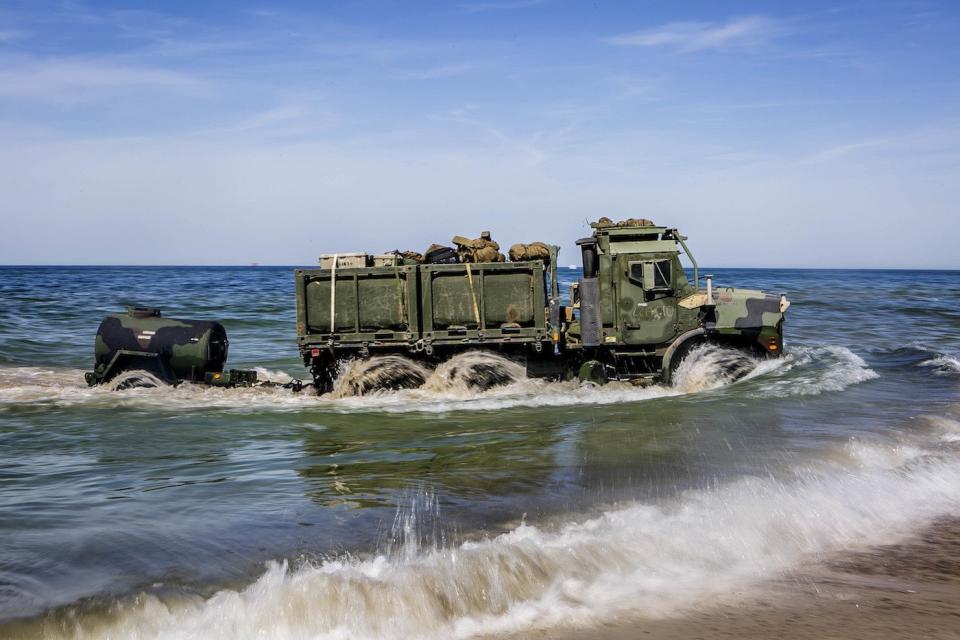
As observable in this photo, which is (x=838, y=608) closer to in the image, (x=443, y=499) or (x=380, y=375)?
(x=443, y=499)

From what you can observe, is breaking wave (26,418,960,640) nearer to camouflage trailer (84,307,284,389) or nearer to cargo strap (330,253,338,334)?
cargo strap (330,253,338,334)

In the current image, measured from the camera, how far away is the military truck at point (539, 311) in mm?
13305

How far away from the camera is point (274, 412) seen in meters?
13.0

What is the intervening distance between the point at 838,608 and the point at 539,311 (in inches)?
316

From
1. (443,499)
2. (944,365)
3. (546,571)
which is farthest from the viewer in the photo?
(944,365)

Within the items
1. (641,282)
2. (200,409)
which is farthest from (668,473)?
(200,409)

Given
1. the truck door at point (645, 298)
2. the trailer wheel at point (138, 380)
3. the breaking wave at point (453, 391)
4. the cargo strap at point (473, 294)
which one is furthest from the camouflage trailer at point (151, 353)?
the truck door at point (645, 298)

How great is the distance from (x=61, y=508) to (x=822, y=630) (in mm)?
6291

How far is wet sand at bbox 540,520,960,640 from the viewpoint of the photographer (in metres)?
5.21

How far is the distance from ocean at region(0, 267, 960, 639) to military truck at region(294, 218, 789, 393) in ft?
1.62

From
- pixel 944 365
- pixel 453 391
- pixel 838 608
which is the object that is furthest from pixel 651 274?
pixel 838 608

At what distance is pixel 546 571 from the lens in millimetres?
6125

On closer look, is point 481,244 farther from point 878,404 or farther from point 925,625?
point 925,625

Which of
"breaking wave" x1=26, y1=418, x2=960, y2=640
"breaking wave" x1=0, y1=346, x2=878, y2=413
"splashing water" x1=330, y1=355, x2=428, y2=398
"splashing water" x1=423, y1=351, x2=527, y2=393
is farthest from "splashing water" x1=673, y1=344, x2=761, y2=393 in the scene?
"breaking wave" x1=26, y1=418, x2=960, y2=640
